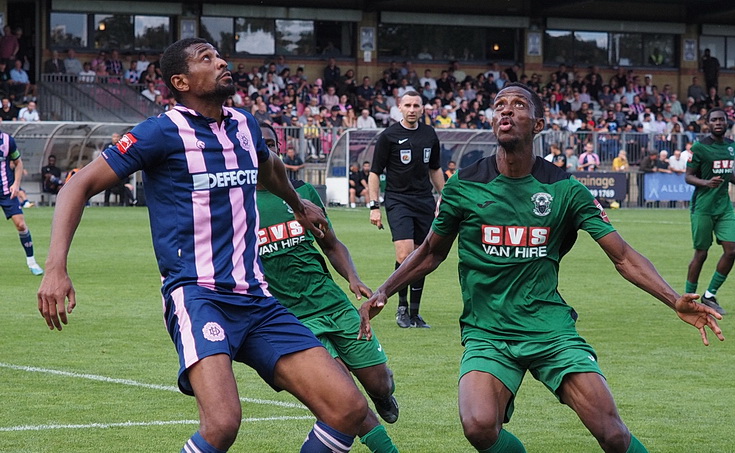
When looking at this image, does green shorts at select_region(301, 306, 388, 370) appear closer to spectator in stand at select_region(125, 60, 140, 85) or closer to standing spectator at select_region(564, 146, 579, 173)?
standing spectator at select_region(564, 146, 579, 173)

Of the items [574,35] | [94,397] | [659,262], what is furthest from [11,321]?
[574,35]

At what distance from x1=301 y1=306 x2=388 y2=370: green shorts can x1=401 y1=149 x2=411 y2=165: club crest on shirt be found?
6.06 m

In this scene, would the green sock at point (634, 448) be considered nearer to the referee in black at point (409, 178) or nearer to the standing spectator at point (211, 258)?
the standing spectator at point (211, 258)

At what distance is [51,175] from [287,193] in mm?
27510

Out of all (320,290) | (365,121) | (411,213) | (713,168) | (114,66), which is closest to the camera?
(320,290)

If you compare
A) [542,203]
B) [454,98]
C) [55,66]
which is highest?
[55,66]

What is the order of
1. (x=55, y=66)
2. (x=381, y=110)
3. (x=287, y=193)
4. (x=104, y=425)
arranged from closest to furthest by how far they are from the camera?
1. (x=287, y=193)
2. (x=104, y=425)
3. (x=55, y=66)
4. (x=381, y=110)

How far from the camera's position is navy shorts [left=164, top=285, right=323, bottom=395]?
16.4 ft

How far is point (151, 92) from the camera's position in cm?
3706

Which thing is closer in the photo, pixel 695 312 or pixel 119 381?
pixel 695 312

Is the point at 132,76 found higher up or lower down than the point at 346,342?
higher up

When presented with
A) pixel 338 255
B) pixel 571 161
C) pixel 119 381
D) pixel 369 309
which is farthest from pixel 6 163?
pixel 571 161

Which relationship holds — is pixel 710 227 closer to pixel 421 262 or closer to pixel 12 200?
pixel 421 262

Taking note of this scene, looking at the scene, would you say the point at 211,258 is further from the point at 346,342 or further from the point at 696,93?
the point at 696,93
